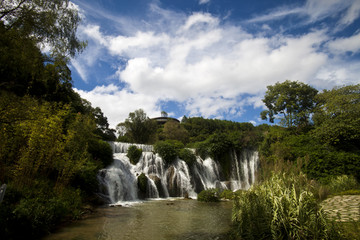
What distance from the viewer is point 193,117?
63812mm

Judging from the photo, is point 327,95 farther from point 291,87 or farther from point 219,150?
point 219,150

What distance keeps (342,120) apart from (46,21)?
24461mm

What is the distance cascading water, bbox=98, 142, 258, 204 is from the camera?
45.6 ft

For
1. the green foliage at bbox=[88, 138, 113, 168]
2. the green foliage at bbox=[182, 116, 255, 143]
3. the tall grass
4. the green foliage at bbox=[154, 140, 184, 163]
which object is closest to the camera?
the tall grass

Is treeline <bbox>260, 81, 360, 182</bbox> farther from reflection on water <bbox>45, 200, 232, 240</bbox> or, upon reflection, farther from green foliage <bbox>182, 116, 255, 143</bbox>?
green foliage <bbox>182, 116, 255, 143</bbox>

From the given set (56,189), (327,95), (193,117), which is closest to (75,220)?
(56,189)

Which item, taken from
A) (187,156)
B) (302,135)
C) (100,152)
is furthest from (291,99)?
(100,152)

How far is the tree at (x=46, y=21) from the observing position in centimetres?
517

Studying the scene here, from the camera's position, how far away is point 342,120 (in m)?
19.0

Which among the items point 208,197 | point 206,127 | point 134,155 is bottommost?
point 208,197

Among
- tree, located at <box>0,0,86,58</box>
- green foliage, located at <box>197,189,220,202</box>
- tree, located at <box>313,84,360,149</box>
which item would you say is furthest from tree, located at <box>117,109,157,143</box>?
tree, located at <box>0,0,86,58</box>

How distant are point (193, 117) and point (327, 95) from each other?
140 feet

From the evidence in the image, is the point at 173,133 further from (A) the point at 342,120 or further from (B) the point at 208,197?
(A) the point at 342,120

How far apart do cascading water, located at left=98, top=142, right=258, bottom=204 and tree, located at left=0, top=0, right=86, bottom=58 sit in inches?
389
